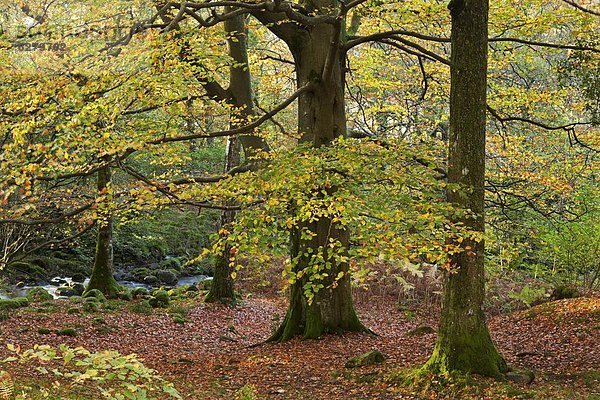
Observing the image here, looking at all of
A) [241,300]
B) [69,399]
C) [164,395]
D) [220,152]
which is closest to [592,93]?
[164,395]

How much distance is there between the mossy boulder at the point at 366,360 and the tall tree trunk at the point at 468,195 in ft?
5.09

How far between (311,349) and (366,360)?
5.08ft

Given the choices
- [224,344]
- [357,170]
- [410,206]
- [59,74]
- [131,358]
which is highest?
[59,74]

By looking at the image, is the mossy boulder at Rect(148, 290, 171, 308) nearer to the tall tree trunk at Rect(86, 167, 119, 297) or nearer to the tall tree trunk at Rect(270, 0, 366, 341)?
the tall tree trunk at Rect(86, 167, 119, 297)

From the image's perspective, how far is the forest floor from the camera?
729 cm

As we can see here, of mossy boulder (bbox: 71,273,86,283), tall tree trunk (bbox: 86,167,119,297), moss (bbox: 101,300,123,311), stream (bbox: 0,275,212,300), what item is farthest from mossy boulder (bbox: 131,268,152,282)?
moss (bbox: 101,300,123,311)

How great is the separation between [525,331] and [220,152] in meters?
16.5

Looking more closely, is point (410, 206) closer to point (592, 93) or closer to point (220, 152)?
point (592, 93)

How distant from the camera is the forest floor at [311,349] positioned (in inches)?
287

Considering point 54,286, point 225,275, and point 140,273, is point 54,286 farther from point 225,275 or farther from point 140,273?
point 225,275

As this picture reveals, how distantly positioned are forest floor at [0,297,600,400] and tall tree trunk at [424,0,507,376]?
1.28ft

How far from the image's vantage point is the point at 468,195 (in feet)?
23.5

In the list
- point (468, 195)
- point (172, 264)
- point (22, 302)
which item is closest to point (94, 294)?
point (22, 302)

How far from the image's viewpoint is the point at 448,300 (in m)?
7.19
